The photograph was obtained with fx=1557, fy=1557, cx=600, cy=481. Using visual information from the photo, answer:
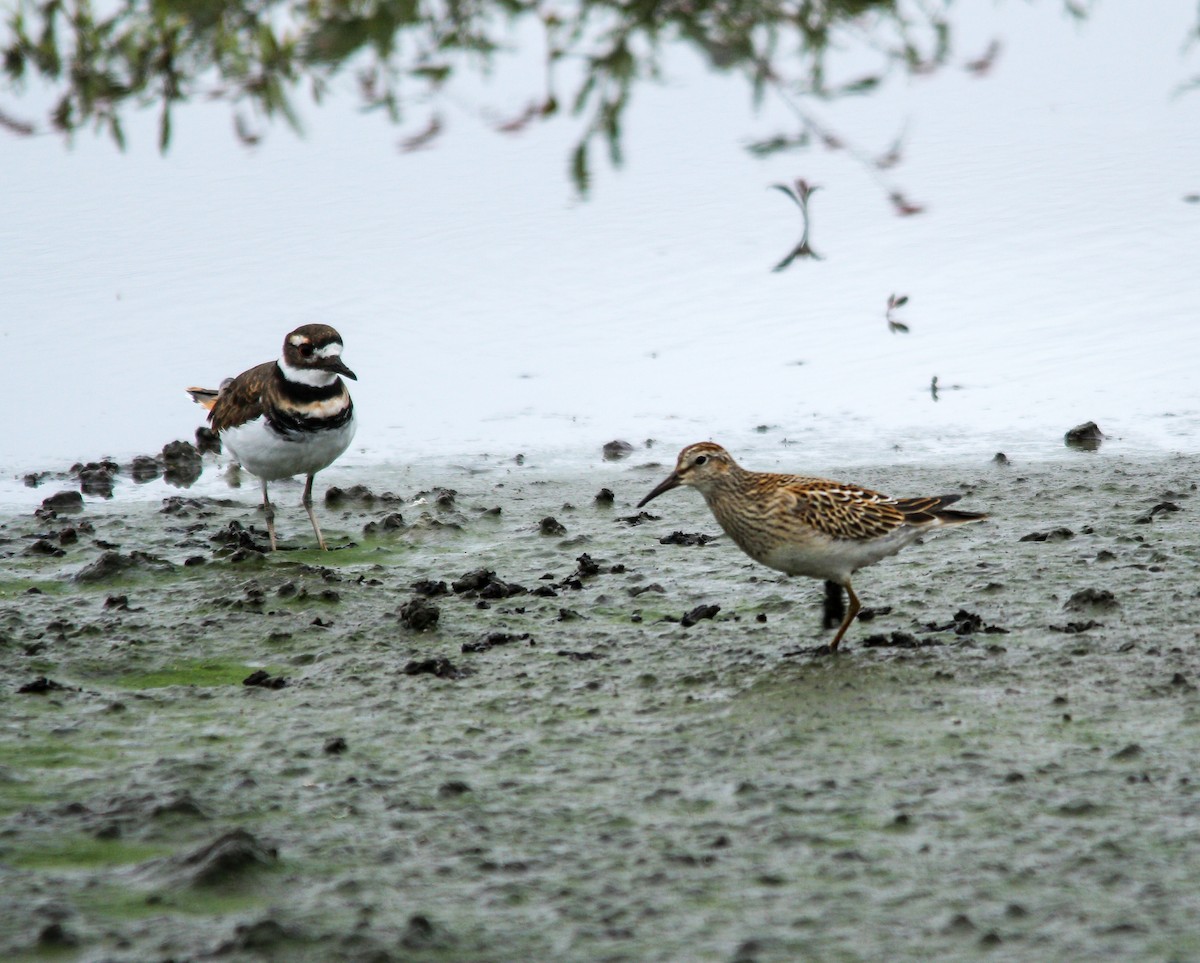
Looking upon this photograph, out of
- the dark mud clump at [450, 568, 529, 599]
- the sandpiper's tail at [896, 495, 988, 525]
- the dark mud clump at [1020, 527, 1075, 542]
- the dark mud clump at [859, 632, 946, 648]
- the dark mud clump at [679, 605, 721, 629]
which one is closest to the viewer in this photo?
the dark mud clump at [859, 632, 946, 648]

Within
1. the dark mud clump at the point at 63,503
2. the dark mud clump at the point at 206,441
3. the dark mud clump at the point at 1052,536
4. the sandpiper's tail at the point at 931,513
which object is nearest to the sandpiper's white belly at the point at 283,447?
the dark mud clump at the point at 63,503

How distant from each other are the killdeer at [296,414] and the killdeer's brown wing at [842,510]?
308 centimetres

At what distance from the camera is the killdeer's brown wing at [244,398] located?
9.41 metres

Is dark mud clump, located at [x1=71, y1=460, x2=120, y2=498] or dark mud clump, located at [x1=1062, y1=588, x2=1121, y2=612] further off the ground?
dark mud clump, located at [x1=71, y1=460, x2=120, y2=498]

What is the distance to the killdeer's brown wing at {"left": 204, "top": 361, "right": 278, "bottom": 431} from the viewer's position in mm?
9413

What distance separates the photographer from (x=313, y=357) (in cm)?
940

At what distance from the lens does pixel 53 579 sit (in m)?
8.41

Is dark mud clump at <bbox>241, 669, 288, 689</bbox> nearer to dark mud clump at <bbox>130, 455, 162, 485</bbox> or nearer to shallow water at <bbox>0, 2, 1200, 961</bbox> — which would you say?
shallow water at <bbox>0, 2, 1200, 961</bbox>

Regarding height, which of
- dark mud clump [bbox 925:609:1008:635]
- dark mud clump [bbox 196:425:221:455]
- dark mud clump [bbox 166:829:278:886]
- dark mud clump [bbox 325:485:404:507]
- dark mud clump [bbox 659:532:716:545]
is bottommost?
dark mud clump [bbox 166:829:278:886]

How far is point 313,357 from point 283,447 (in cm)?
59

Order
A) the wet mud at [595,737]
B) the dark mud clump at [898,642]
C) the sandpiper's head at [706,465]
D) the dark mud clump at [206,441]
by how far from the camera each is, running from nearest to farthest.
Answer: the wet mud at [595,737] < the dark mud clump at [898,642] < the sandpiper's head at [706,465] < the dark mud clump at [206,441]

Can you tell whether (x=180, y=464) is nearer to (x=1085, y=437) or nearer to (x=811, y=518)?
(x=811, y=518)

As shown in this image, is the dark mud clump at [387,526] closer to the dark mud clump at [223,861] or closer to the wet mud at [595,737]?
the wet mud at [595,737]

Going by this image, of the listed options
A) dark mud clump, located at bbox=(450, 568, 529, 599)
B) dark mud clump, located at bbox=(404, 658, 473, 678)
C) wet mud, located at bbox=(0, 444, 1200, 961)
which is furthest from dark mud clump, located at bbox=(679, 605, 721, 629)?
dark mud clump, located at bbox=(404, 658, 473, 678)
